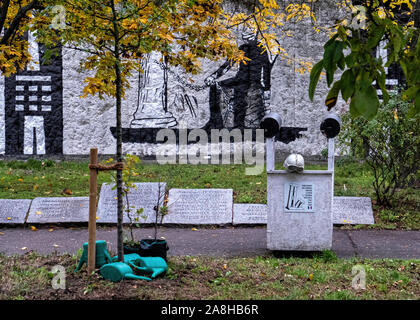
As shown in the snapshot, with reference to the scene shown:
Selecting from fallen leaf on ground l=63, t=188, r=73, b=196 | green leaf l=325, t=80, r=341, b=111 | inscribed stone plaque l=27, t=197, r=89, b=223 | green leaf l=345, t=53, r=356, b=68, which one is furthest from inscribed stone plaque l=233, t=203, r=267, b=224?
green leaf l=345, t=53, r=356, b=68

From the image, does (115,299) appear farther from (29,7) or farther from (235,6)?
(235,6)

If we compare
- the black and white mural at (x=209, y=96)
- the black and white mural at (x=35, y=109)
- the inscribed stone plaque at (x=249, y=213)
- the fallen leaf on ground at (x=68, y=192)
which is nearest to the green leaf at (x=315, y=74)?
the inscribed stone plaque at (x=249, y=213)

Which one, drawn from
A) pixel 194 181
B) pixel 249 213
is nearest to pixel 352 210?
pixel 249 213

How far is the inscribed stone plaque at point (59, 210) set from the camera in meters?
7.51

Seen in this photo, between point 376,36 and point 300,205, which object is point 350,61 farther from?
point 300,205

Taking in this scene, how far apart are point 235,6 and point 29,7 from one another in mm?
Result: 6871

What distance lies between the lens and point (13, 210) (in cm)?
771

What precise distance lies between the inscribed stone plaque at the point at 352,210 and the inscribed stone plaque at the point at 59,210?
3895 millimetres

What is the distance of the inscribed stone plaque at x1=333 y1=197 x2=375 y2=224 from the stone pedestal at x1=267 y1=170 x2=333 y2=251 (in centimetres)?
188

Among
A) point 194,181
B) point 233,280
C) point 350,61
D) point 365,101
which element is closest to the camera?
point 365,101

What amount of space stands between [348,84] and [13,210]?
22.1 ft

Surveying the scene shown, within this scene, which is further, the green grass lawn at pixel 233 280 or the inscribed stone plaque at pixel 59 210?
the inscribed stone plaque at pixel 59 210

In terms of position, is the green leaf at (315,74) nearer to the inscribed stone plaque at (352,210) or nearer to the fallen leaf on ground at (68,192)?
the inscribed stone plaque at (352,210)
